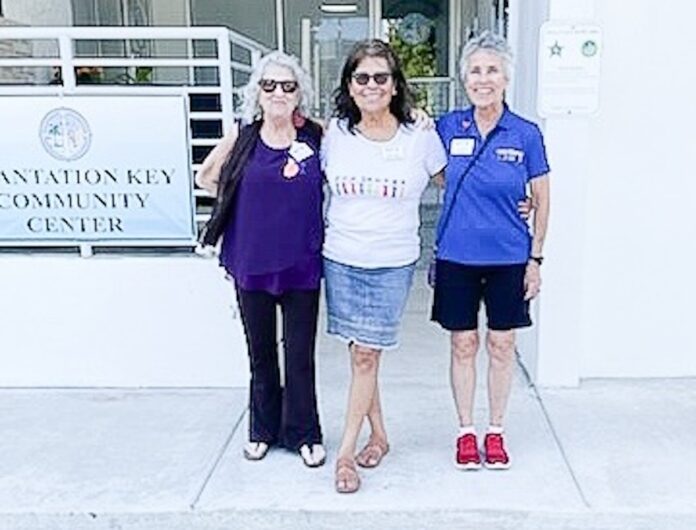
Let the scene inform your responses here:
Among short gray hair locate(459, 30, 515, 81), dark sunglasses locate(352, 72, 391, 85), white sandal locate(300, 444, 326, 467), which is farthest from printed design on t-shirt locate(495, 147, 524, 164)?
white sandal locate(300, 444, 326, 467)

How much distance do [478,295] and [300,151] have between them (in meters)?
0.87

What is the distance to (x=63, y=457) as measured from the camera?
11.8ft

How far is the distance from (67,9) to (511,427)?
17.6ft

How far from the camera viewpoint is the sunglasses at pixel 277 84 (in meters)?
3.12

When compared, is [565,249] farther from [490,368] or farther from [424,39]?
[424,39]

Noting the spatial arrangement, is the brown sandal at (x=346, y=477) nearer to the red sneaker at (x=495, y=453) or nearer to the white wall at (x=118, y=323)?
the red sneaker at (x=495, y=453)

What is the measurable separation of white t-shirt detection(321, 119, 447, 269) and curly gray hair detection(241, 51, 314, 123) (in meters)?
0.18

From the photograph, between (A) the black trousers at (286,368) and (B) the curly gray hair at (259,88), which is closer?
(B) the curly gray hair at (259,88)

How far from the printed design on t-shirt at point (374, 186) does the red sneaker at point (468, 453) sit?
3.44 ft

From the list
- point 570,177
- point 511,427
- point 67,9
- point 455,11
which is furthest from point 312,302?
point 455,11

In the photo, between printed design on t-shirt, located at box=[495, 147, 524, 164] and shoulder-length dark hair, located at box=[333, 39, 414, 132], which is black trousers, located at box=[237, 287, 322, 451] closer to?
shoulder-length dark hair, located at box=[333, 39, 414, 132]

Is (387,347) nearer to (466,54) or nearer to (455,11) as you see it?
(466,54)

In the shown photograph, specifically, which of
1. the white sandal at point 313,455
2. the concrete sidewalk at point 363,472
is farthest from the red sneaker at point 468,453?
the white sandal at point 313,455

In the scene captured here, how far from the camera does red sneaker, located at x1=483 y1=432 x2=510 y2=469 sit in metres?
3.35
